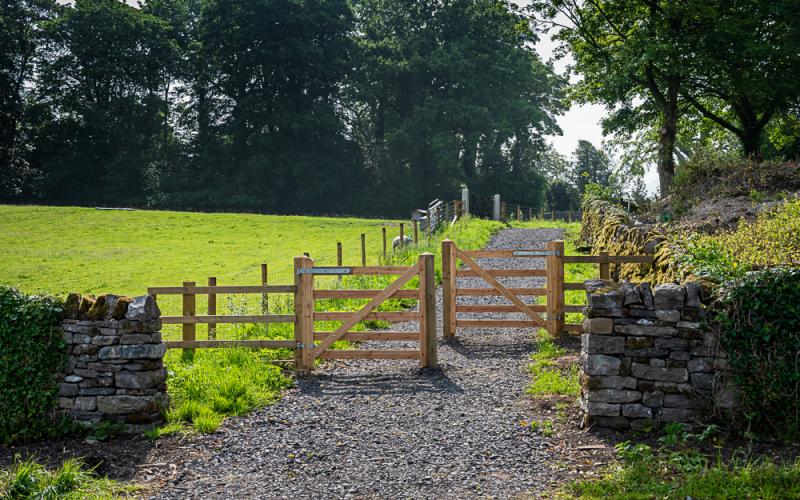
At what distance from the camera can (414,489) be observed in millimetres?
5258

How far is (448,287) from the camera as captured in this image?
10.5m

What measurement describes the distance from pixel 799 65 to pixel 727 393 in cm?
1853

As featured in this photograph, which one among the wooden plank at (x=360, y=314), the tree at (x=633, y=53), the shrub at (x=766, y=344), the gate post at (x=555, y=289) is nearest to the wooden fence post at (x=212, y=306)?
the wooden plank at (x=360, y=314)

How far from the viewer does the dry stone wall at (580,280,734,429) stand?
6273 mm

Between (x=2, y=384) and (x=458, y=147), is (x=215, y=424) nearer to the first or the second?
(x=2, y=384)

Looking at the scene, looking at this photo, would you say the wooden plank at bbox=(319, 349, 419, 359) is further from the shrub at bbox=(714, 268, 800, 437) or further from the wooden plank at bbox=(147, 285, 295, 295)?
the shrub at bbox=(714, 268, 800, 437)

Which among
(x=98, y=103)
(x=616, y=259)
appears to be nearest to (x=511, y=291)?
(x=616, y=259)

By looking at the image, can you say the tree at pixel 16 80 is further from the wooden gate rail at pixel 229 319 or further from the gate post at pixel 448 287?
the gate post at pixel 448 287

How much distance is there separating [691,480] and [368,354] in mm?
4724

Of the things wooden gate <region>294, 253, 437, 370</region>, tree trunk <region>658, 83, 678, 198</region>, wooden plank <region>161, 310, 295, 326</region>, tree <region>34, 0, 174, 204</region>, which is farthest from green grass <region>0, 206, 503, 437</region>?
tree <region>34, 0, 174, 204</region>

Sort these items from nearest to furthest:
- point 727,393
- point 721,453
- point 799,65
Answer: point 721,453
point 727,393
point 799,65

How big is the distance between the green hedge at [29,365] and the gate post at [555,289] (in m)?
6.65

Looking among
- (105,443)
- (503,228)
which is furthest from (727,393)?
(503,228)

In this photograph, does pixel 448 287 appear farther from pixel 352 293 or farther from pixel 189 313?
pixel 189 313
